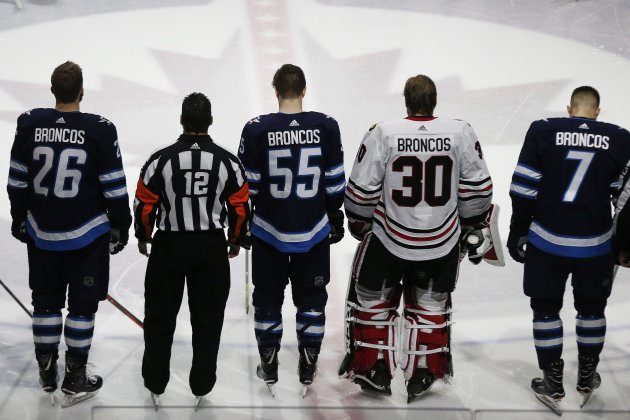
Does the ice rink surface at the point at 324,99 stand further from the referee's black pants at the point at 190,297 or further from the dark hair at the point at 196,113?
the dark hair at the point at 196,113

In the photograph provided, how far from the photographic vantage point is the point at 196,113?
3.51 m

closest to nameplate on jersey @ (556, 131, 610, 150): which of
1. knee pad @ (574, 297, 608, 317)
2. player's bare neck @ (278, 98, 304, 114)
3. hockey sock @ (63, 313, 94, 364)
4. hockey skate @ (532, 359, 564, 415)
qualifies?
knee pad @ (574, 297, 608, 317)

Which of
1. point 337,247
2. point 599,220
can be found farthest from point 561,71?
point 599,220

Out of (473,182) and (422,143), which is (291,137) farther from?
(473,182)

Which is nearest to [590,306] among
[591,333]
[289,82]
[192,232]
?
[591,333]

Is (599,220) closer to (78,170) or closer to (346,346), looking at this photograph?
(346,346)

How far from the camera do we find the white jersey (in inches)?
143

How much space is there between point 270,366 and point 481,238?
93cm

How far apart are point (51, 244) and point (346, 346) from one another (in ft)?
3.91

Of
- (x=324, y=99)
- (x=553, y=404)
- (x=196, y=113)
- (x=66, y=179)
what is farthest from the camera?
(x=324, y=99)

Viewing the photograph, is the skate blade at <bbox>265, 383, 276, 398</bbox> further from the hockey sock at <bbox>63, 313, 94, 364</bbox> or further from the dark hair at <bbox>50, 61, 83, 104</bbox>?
the dark hair at <bbox>50, 61, 83, 104</bbox>

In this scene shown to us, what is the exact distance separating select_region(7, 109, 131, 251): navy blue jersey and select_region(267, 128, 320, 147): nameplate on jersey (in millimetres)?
548

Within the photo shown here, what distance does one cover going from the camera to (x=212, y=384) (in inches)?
148

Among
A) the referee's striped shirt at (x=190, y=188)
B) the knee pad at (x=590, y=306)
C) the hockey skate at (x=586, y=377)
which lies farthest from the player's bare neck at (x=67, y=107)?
the hockey skate at (x=586, y=377)
